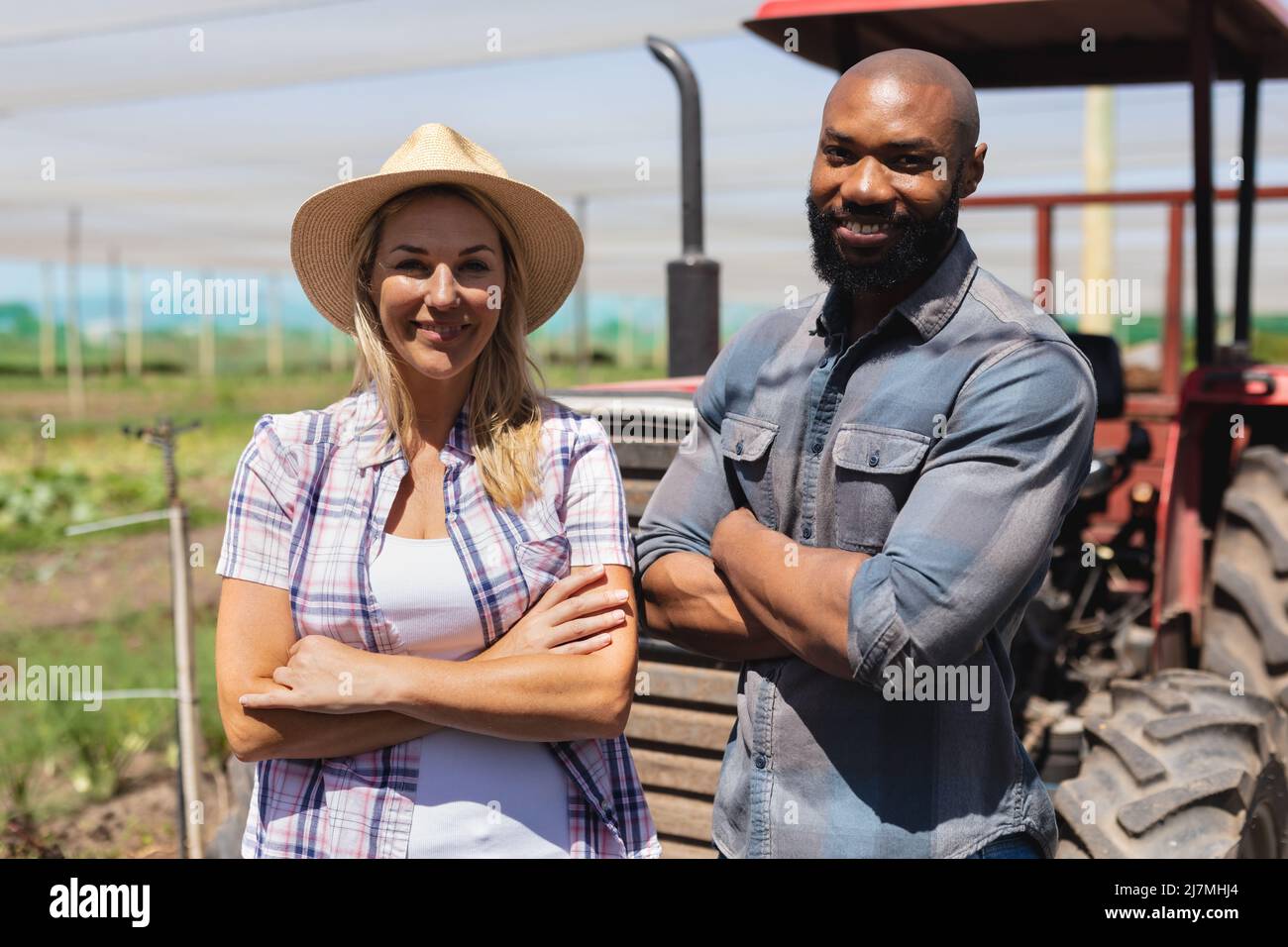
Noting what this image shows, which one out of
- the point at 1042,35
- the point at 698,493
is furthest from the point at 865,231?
the point at 1042,35

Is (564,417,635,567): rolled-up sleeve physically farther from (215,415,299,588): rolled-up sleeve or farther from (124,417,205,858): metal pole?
(124,417,205,858): metal pole

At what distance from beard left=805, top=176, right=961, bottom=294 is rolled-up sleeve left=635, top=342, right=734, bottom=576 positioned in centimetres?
23

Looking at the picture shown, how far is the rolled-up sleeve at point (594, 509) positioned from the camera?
1846 millimetres

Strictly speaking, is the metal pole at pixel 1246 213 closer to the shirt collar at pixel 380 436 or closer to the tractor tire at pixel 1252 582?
the tractor tire at pixel 1252 582

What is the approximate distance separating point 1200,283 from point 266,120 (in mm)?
8587

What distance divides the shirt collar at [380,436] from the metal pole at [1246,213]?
2.42 m

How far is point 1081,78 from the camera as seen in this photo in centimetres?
380

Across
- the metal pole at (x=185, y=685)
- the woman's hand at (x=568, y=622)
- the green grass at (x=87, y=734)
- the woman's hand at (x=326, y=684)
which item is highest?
the woman's hand at (x=568, y=622)

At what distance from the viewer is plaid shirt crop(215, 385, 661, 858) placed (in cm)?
177

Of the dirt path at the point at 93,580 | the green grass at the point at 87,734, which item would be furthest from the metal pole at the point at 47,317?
the green grass at the point at 87,734

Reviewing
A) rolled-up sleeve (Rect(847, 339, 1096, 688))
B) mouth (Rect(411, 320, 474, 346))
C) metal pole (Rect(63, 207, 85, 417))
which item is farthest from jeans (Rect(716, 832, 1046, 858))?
metal pole (Rect(63, 207, 85, 417))

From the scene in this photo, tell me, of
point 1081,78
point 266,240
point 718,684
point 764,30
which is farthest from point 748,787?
point 266,240

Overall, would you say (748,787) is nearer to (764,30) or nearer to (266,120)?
(764,30)

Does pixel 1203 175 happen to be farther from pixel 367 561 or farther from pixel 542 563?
pixel 367 561
